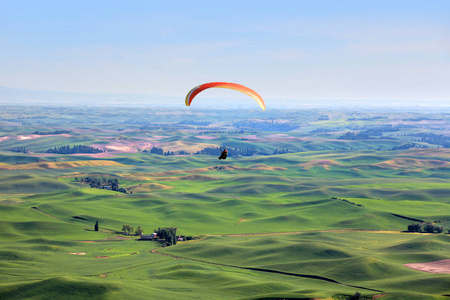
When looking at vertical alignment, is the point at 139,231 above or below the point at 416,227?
below

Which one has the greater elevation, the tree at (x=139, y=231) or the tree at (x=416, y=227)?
the tree at (x=416, y=227)

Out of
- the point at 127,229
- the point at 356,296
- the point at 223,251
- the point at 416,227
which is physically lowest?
the point at 127,229

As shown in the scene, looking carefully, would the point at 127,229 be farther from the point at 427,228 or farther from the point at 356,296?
the point at 427,228

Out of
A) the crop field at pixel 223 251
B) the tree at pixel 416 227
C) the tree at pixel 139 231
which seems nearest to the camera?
the crop field at pixel 223 251

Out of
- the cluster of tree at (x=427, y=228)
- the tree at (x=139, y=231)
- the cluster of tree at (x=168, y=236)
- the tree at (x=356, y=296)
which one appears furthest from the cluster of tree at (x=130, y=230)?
the cluster of tree at (x=427, y=228)

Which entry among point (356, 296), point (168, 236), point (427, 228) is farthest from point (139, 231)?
point (427, 228)

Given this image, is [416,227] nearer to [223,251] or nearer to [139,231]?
[223,251]

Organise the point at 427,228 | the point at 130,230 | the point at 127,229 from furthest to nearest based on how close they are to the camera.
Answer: the point at 427,228 → the point at 130,230 → the point at 127,229

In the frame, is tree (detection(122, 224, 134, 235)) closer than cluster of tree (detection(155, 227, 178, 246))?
No

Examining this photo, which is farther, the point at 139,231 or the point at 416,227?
the point at 416,227

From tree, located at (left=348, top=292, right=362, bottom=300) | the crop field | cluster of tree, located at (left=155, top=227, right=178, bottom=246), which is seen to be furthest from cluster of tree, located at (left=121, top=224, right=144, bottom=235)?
tree, located at (left=348, top=292, right=362, bottom=300)

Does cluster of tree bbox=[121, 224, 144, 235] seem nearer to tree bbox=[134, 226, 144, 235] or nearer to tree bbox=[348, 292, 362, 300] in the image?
tree bbox=[134, 226, 144, 235]

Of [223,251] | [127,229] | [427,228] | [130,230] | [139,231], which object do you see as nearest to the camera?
[223,251]

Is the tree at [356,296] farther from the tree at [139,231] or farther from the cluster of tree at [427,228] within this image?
the tree at [139,231]
